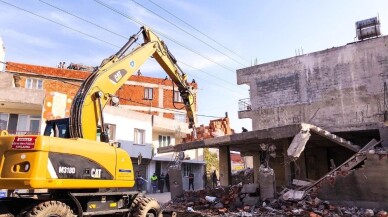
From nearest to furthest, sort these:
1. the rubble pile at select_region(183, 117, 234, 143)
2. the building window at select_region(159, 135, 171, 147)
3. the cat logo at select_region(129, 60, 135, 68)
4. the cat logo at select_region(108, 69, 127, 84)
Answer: the cat logo at select_region(108, 69, 127, 84) → the cat logo at select_region(129, 60, 135, 68) → the rubble pile at select_region(183, 117, 234, 143) → the building window at select_region(159, 135, 171, 147)

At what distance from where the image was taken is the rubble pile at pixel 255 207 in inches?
488

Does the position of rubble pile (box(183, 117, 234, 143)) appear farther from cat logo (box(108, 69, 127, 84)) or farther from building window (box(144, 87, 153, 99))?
cat logo (box(108, 69, 127, 84))

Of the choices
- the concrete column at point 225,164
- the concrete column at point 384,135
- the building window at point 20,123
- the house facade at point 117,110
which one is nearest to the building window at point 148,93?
the house facade at point 117,110

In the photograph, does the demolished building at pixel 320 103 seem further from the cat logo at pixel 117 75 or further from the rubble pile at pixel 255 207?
the cat logo at pixel 117 75

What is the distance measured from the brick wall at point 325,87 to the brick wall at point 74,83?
36.0ft

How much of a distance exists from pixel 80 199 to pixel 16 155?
5.95 feet

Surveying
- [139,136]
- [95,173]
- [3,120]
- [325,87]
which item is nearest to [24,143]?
[95,173]

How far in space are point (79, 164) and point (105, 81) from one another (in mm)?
2609

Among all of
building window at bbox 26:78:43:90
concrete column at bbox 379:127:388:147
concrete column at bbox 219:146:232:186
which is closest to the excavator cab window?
concrete column at bbox 219:146:232:186

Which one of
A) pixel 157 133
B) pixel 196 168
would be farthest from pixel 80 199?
pixel 196 168

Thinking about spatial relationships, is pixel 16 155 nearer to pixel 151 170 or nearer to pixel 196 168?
pixel 151 170

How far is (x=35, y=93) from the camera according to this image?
906 inches

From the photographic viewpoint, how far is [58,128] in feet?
28.6

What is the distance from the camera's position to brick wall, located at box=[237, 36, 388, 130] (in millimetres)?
21594
